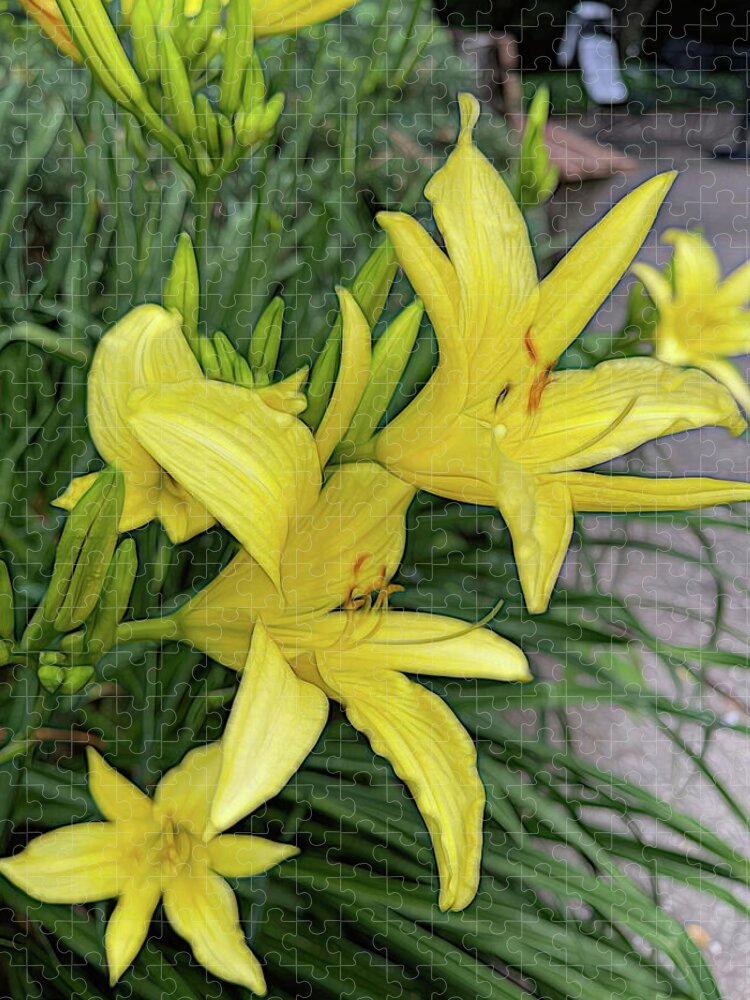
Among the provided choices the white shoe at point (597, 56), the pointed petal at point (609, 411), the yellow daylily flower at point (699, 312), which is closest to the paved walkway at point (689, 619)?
the white shoe at point (597, 56)

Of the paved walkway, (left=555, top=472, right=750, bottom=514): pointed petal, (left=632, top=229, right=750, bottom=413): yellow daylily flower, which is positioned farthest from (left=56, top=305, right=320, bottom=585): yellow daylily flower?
the paved walkway

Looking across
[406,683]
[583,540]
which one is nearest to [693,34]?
[583,540]

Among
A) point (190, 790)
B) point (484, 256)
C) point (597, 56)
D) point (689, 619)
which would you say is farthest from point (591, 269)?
point (689, 619)

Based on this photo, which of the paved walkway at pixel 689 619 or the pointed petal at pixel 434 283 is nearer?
the pointed petal at pixel 434 283

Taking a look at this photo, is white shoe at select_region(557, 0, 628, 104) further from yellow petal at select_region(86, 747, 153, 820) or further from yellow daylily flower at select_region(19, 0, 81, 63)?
yellow petal at select_region(86, 747, 153, 820)

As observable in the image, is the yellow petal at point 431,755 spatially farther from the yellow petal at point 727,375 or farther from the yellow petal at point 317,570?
the yellow petal at point 727,375

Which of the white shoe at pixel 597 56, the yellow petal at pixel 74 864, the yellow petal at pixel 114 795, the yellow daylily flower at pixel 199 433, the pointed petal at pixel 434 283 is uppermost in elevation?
the white shoe at pixel 597 56

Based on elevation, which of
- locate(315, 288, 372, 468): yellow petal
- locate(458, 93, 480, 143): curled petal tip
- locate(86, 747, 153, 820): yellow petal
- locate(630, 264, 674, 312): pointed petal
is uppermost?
locate(630, 264, 674, 312): pointed petal
